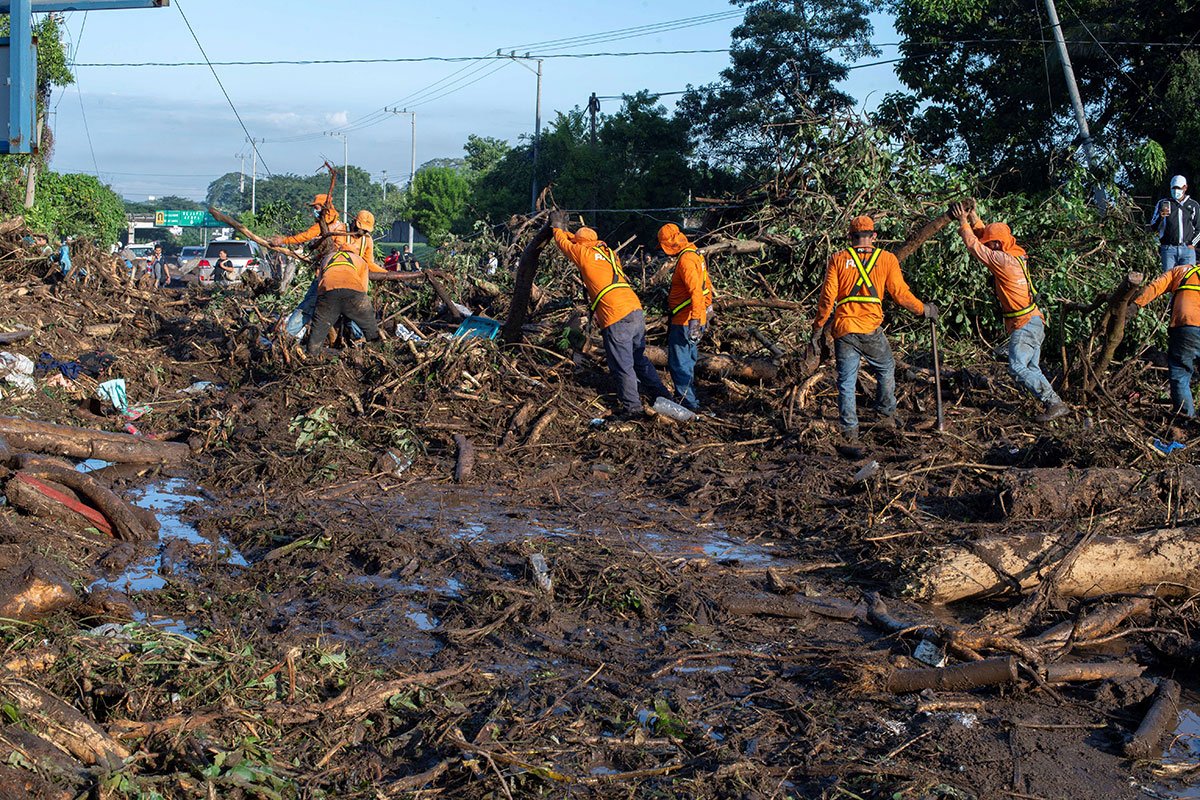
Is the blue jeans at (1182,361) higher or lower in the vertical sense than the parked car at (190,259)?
lower

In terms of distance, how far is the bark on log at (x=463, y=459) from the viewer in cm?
700

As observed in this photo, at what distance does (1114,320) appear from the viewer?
25.7ft

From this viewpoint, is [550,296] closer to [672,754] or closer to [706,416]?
[706,416]

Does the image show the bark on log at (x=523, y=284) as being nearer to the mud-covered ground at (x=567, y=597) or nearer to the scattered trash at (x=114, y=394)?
the mud-covered ground at (x=567, y=597)

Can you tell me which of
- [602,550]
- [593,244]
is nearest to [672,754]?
[602,550]

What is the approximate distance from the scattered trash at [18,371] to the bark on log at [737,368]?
5658 mm

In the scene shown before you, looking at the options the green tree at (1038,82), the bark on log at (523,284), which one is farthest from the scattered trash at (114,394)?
the green tree at (1038,82)

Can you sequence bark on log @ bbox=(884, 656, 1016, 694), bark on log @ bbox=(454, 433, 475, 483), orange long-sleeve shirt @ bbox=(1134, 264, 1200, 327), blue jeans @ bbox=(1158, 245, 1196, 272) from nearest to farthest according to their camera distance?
1. bark on log @ bbox=(884, 656, 1016, 694)
2. bark on log @ bbox=(454, 433, 475, 483)
3. orange long-sleeve shirt @ bbox=(1134, 264, 1200, 327)
4. blue jeans @ bbox=(1158, 245, 1196, 272)

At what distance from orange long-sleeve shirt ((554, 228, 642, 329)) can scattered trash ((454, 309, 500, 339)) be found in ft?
4.37

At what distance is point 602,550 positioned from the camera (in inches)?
208

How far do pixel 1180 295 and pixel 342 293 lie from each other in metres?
7.16

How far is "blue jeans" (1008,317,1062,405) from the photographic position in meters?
7.66

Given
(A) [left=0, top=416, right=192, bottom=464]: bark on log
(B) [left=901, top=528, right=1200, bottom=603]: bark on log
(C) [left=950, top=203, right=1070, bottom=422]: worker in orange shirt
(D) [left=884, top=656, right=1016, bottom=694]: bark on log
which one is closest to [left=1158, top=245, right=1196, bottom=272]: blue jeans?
(C) [left=950, top=203, right=1070, bottom=422]: worker in orange shirt

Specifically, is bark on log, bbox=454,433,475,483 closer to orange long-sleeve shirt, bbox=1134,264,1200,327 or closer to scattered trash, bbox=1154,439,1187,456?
scattered trash, bbox=1154,439,1187,456
